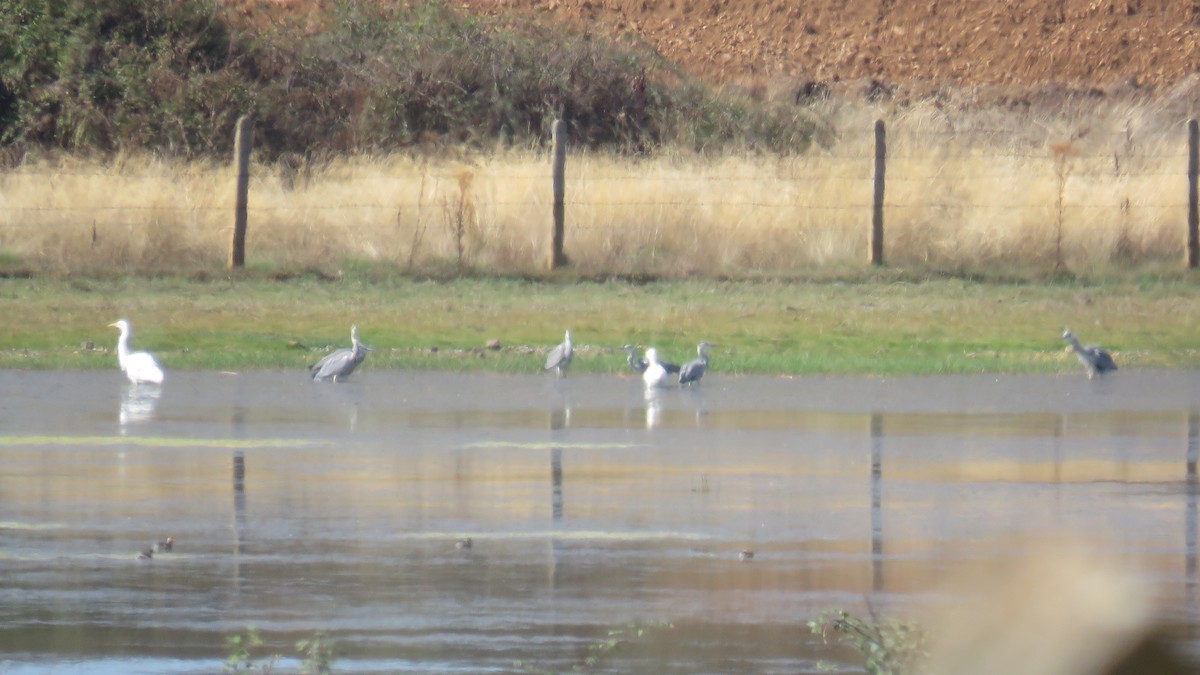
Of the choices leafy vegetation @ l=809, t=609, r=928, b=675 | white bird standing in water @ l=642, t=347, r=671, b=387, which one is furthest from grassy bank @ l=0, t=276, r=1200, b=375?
leafy vegetation @ l=809, t=609, r=928, b=675

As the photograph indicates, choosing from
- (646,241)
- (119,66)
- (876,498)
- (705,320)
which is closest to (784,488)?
(876,498)

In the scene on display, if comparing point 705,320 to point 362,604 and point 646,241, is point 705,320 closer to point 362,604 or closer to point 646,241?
point 646,241

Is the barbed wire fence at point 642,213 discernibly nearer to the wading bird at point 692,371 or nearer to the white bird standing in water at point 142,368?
the wading bird at point 692,371

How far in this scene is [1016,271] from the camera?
21.3 m

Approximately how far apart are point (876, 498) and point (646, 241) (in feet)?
43.7

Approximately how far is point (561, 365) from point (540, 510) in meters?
5.02

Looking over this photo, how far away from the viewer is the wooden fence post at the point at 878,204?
70.3 feet

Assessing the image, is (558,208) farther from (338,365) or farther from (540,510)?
(540,510)

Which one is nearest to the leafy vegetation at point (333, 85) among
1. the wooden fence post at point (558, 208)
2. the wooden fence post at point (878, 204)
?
the wooden fence post at point (558, 208)

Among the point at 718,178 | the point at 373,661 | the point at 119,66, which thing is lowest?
the point at 373,661

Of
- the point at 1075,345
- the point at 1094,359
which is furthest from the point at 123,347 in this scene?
the point at 1094,359

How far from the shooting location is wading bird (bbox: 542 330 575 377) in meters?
13.2

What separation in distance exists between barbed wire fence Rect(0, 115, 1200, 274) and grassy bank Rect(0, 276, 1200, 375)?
4.30 feet

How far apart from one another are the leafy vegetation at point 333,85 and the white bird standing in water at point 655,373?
50.8ft
